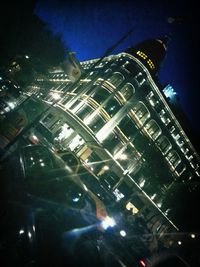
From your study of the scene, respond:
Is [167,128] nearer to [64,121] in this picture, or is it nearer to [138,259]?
[64,121]

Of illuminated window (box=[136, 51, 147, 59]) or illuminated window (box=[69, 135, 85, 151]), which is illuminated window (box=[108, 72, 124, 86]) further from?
illuminated window (box=[69, 135, 85, 151])

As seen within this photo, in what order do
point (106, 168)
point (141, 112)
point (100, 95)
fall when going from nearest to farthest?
1. point (106, 168)
2. point (100, 95)
3. point (141, 112)

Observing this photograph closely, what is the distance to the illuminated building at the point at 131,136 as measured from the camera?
2748 centimetres

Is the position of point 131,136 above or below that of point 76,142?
above

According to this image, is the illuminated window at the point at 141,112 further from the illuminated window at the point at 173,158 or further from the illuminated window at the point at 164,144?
the illuminated window at the point at 173,158

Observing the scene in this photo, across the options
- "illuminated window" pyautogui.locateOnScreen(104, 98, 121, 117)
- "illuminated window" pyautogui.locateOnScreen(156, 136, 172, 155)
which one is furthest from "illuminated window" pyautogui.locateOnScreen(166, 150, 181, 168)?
"illuminated window" pyautogui.locateOnScreen(104, 98, 121, 117)

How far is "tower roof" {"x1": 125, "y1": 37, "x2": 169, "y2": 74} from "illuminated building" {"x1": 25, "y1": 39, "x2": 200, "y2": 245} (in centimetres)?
63

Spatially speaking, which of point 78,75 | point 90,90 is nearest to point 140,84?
point 90,90

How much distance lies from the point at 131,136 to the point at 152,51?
1815cm

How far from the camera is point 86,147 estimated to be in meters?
27.2

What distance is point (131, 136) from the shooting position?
31562 millimetres

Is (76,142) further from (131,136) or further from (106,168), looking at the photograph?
(131,136)

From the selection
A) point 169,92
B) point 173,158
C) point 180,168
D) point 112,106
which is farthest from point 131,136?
point 169,92

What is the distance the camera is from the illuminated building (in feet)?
90.2
